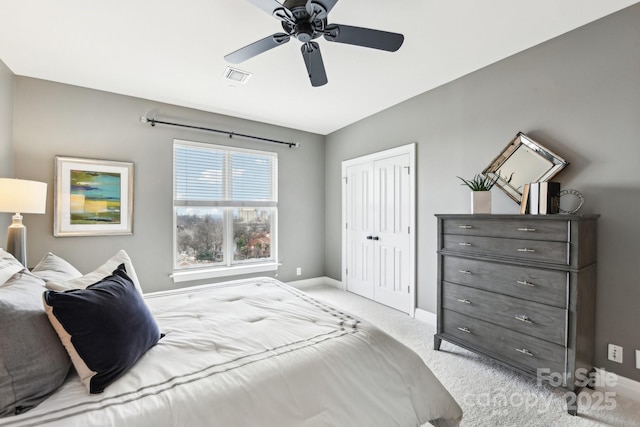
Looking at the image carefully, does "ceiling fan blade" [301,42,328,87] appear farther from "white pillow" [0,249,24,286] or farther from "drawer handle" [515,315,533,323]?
"drawer handle" [515,315,533,323]

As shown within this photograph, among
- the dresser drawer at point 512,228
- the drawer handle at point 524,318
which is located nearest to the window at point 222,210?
the dresser drawer at point 512,228

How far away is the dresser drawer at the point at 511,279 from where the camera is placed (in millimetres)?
1936

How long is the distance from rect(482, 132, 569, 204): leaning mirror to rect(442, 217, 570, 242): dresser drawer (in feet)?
1.76

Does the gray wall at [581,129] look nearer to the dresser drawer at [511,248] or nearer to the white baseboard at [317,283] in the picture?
the dresser drawer at [511,248]

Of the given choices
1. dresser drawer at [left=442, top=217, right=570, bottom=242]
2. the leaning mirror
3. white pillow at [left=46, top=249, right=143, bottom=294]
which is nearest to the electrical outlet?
dresser drawer at [left=442, top=217, right=570, bottom=242]

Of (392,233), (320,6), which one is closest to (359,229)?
(392,233)

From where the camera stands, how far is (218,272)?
3.99 metres

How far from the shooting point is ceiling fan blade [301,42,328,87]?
74.2 inches

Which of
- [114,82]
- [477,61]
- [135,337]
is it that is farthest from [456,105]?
[114,82]

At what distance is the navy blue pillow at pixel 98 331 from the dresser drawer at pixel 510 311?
2325mm

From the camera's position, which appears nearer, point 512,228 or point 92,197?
point 512,228

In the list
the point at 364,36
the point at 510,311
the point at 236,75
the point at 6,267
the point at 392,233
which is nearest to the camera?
the point at 6,267

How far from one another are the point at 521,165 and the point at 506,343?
1502 mm

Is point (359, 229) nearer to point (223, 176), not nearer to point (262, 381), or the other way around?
point (223, 176)
